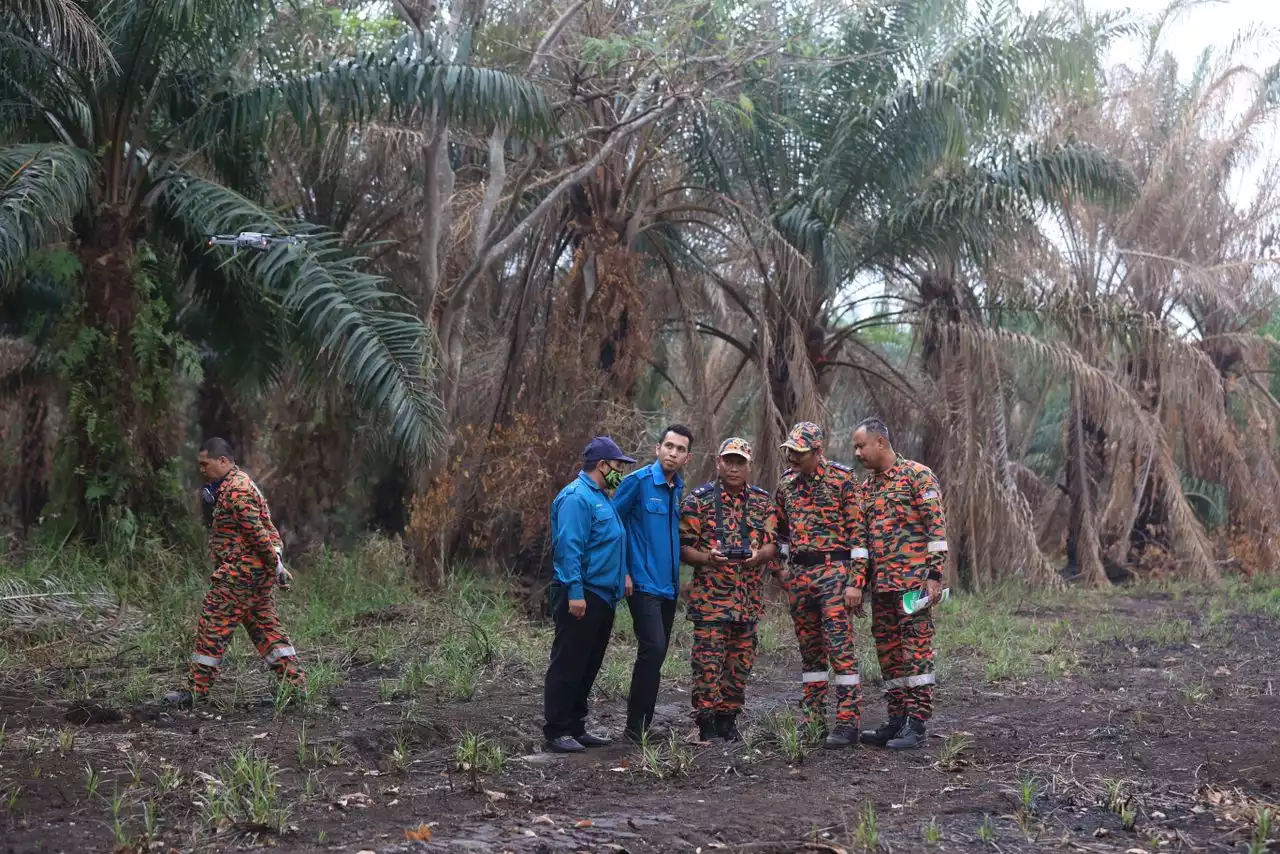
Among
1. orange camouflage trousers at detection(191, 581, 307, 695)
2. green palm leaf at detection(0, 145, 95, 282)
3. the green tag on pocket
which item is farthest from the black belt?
green palm leaf at detection(0, 145, 95, 282)

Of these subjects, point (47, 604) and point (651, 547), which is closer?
point (651, 547)

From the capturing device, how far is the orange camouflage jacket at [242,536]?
26.8 ft

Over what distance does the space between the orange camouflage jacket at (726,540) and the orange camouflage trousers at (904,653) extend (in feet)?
2.22

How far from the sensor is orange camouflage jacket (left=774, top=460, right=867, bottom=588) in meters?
7.46

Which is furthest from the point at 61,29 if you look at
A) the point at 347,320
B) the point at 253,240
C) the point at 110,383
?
the point at 110,383

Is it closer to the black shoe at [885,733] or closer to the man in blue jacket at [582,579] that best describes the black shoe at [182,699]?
the man in blue jacket at [582,579]

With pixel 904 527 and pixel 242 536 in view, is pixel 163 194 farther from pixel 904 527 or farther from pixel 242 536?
pixel 904 527

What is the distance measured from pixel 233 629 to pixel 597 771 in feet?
8.76

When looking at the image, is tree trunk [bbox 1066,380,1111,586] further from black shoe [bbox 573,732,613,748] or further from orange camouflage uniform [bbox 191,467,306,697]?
orange camouflage uniform [bbox 191,467,306,697]

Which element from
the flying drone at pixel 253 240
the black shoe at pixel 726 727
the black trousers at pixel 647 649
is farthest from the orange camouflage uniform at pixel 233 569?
the flying drone at pixel 253 240

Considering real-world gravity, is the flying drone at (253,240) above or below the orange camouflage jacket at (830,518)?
above

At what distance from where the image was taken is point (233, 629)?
8.28 metres

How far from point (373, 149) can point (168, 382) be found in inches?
181

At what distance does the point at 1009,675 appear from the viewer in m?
10.5
